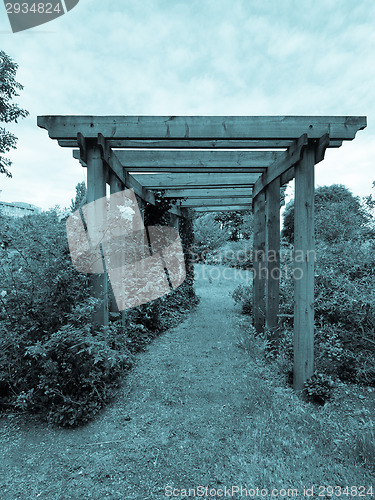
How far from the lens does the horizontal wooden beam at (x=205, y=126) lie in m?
2.89

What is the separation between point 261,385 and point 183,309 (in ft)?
12.0

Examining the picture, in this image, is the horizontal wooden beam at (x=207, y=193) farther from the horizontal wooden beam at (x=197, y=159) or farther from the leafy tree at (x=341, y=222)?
the leafy tree at (x=341, y=222)

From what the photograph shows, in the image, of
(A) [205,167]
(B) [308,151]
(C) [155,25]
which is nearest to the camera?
(B) [308,151]

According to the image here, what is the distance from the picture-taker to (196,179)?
193 inches

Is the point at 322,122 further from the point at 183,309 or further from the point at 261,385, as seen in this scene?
the point at 183,309

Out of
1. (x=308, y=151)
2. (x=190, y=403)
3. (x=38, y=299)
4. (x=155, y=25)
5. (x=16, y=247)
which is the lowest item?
(x=190, y=403)

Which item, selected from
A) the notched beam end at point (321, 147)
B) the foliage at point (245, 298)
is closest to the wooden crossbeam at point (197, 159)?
the notched beam end at point (321, 147)

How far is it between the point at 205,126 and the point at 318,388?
8.71ft

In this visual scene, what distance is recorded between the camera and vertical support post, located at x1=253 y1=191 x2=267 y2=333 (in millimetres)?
4730

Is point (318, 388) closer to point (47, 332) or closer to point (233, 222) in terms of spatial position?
point (47, 332)

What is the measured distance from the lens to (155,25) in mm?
3561

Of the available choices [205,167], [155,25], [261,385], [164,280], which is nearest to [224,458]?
[261,385]

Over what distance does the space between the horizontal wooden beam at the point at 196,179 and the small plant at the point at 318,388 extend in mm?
3138

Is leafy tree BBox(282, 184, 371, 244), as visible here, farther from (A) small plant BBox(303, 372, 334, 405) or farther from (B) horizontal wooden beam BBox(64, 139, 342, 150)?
(A) small plant BBox(303, 372, 334, 405)
